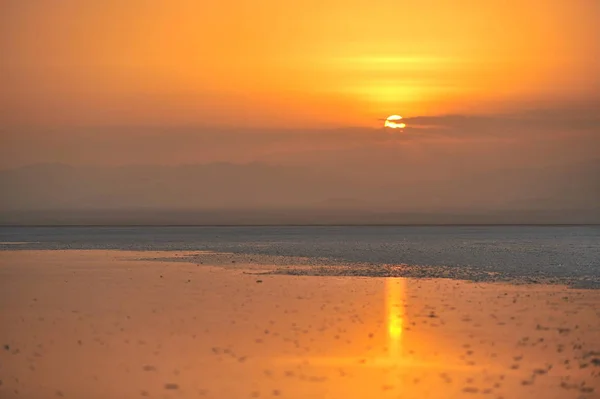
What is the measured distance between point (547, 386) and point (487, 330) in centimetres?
690

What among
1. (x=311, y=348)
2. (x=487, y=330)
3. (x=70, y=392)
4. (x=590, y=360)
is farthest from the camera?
(x=487, y=330)

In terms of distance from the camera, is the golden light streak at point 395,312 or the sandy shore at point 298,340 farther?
the golden light streak at point 395,312

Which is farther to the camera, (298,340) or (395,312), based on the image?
(395,312)

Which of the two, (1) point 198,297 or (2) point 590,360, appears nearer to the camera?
(2) point 590,360

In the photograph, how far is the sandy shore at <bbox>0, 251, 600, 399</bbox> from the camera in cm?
1606

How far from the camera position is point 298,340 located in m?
21.1

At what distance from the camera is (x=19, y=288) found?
1401 inches

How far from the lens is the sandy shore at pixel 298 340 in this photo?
16.1 meters

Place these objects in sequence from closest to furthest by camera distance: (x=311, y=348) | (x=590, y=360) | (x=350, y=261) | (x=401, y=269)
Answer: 1. (x=590, y=360)
2. (x=311, y=348)
3. (x=401, y=269)
4. (x=350, y=261)

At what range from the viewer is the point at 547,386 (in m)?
16.0

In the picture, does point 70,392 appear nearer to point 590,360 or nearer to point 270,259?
point 590,360

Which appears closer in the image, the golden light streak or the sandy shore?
the sandy shore

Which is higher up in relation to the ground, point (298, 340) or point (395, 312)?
point (395, 312)

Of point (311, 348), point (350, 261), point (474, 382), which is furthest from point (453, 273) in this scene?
point (474, 382)
